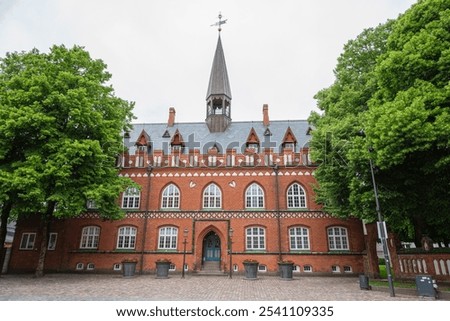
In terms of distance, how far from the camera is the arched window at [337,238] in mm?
23703

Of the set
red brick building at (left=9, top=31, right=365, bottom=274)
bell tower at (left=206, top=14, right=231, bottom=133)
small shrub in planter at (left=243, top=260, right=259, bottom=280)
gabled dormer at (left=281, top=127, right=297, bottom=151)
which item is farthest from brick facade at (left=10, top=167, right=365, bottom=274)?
bell tower at (left=206, top=14, right=231, bottom=133)

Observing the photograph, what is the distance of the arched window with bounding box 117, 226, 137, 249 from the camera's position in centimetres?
2490

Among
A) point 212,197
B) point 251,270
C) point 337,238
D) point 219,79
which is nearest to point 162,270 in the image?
point 251,270

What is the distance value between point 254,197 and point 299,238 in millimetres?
5005

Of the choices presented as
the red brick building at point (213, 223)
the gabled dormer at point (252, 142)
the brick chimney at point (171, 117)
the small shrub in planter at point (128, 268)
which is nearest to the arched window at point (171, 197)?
the red brick building at point (213, 223)

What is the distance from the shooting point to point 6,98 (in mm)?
16688

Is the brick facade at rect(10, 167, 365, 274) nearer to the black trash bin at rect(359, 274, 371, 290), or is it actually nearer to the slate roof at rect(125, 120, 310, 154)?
the slate roof at rect(125, 120, 310, 154)

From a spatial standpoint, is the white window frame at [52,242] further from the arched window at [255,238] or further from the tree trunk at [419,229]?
the tree trunk at [419,229]

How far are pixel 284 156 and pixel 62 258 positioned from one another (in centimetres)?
2097

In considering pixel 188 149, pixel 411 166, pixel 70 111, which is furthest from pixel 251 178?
pixel 70 111

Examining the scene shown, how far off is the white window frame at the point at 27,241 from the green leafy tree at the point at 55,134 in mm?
7583

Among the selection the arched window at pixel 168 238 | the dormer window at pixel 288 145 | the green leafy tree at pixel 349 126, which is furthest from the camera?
the dormer window at pixel 288 145

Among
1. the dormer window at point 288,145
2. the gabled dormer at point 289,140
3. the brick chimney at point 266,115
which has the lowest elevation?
the dormer window at point 288,145

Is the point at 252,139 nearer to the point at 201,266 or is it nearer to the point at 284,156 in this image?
the point at 284,156
